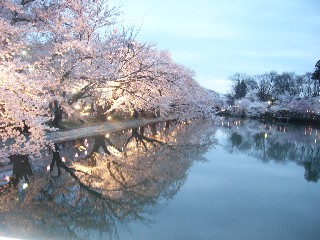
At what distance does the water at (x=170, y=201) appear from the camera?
7.82 metres

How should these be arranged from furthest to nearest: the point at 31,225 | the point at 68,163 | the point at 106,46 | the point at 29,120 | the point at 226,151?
the point at 226,151
the point at 106,46
the point at 68,163
the point at 29,120
the point at 31,225

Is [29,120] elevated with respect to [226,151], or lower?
elevated

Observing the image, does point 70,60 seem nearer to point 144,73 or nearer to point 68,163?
point 144,73

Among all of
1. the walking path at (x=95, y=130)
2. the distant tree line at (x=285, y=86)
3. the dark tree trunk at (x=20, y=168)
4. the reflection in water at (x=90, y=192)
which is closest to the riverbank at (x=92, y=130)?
the walking path at (x=95, y=130)

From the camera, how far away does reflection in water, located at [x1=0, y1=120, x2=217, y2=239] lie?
7914 millimetres

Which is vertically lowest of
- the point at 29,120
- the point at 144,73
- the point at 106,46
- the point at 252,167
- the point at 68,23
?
the point at 252,167

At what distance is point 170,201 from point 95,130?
18.3 metres

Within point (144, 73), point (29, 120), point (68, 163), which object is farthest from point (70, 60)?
point (29, 120)

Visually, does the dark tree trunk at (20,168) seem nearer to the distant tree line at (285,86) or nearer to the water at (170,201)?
the water at (170,201)

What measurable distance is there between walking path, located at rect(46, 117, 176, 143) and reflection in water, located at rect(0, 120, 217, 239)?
11.1ft

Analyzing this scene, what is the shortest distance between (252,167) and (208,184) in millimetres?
4977

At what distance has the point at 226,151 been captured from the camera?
21.9 metres

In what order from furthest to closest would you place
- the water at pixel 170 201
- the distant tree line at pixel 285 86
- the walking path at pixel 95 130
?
the distant tree line at pixel 285 86
the walking path at pixel 95 130
the water at pixel 170 201

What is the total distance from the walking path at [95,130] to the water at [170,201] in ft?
11.9
